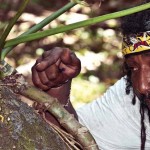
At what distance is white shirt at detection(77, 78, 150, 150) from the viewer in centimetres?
200

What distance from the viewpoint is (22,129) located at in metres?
0.98

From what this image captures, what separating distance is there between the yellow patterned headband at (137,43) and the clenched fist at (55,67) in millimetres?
261

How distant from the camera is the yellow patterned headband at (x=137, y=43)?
1645 mm

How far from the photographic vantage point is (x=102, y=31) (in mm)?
4820

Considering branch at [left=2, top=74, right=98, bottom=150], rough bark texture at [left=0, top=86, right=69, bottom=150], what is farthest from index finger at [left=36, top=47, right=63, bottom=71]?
rough bark texture at [left=0, top=86, right=69, bottom=150]

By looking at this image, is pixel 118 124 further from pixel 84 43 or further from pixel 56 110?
pixel 84 43

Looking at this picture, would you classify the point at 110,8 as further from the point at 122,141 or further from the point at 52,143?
the point at 52,143

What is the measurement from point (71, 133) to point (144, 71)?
21.8 inches

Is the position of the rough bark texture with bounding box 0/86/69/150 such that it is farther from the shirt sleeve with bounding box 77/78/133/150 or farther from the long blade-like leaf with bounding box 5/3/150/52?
the shirt sleeve with bounding box 77/78/133/150

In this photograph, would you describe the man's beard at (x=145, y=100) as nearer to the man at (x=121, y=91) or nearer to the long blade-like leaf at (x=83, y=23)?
the man at (x=121, y=91)

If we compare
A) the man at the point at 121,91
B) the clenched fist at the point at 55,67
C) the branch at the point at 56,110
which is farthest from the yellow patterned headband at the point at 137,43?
the branch at the point at 56,110

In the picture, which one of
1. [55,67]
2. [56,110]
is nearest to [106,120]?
[55,67]

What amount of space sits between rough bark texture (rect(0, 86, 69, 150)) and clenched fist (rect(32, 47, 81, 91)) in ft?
1.27

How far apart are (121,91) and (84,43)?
276cm
